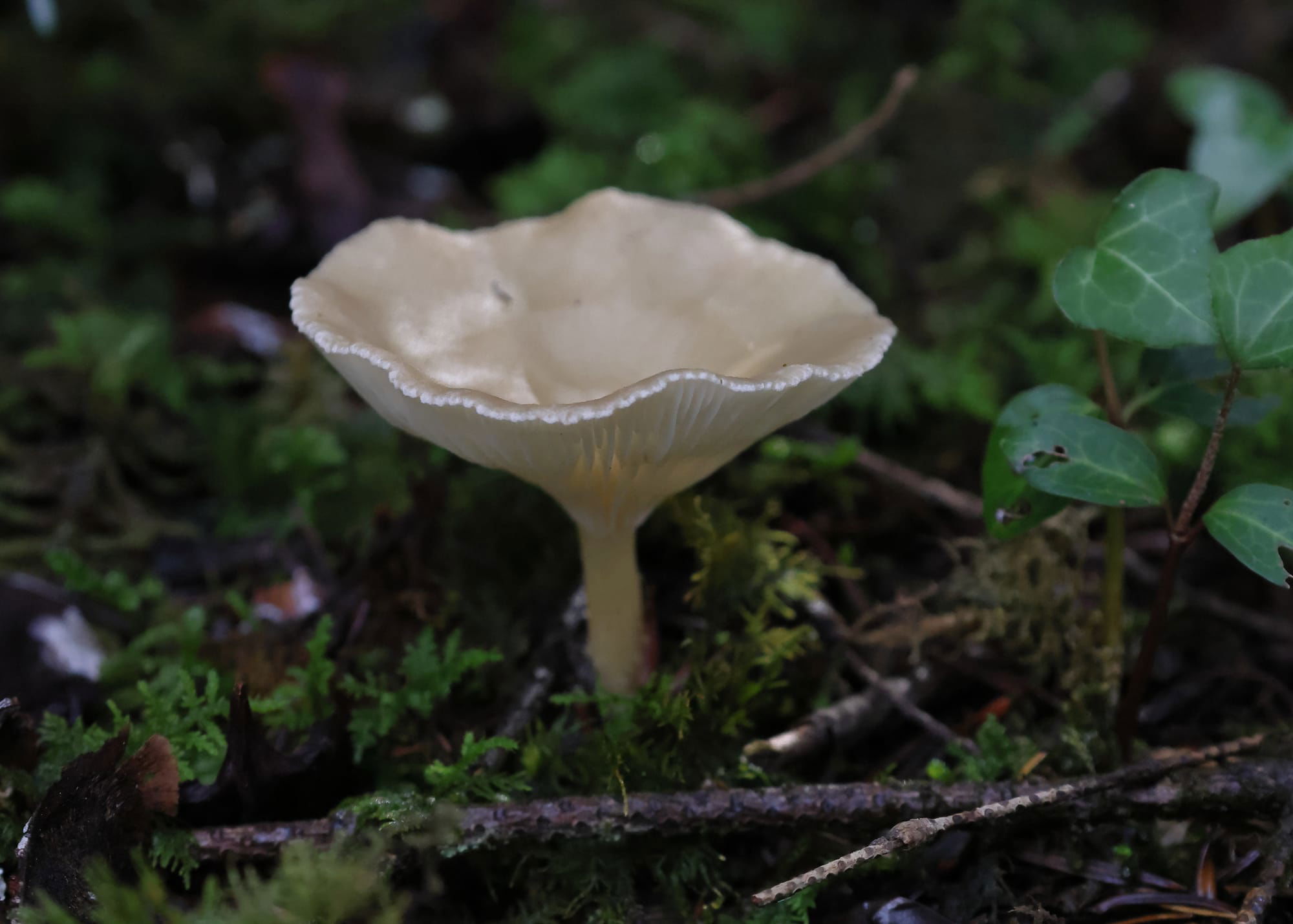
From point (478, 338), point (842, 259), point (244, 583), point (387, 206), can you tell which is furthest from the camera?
point (387, 206)

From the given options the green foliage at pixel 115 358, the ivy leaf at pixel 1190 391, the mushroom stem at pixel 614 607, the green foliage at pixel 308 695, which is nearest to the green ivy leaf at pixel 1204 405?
the ivy leaf at pixel 1190 391

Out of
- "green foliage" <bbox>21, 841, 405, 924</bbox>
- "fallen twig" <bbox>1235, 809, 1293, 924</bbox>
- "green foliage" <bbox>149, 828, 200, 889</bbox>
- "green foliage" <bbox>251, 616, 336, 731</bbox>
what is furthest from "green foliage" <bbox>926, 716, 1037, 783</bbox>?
"green foliage" <bbox>149, 828, 200, 889</bbox>

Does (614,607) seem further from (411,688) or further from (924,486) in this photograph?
(924,486)

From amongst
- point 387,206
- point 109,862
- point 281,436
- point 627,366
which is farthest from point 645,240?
point 387,206

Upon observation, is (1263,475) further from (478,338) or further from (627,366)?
(478,338)

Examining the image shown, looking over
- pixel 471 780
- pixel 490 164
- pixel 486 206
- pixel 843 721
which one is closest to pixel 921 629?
pixel 843 721
